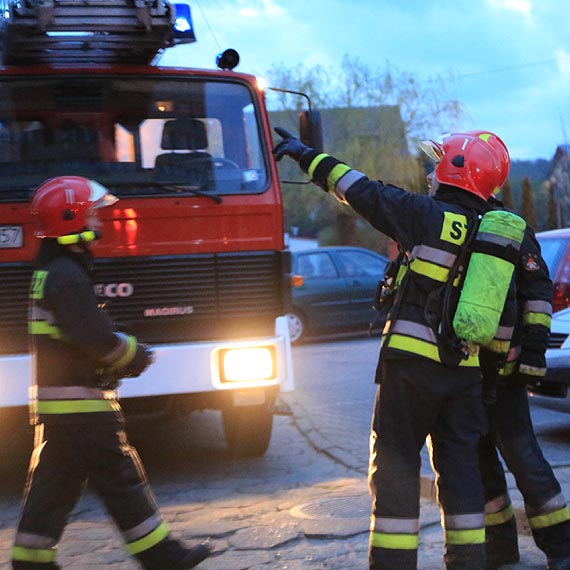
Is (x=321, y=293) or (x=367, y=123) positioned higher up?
(x=367, y=123)

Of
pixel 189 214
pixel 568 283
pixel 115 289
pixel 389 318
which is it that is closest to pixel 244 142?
pixel 189 214

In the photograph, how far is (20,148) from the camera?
606cm

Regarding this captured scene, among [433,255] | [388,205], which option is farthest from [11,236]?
[433,255]

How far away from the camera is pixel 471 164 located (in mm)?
3902

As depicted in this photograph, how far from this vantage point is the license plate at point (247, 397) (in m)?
6.07

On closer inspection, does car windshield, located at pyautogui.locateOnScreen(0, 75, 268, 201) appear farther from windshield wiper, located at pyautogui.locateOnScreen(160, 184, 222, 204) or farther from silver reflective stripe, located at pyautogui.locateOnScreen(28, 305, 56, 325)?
silver reflective stripe, located at pyautogui.locateOnScreen(28, 305, 56, 325)

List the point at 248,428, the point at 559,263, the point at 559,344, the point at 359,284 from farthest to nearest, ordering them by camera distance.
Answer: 1. the point at 359,284
2. the point at 559,263
3. the point at 559,344
4. the point at 248,428

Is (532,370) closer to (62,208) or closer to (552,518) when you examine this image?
(552,518)

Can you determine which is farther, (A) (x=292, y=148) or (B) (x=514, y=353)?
(B) (x=514, y=353)

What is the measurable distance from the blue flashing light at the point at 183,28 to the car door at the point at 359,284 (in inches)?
385

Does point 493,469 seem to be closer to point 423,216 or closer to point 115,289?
point 423,216

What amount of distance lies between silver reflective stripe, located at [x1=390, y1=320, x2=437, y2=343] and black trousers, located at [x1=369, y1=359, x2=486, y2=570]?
10cm

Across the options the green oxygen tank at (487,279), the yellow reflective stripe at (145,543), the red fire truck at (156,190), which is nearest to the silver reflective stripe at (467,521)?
the green oxygen tank at (487,279)

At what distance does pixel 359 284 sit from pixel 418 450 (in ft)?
40.0
